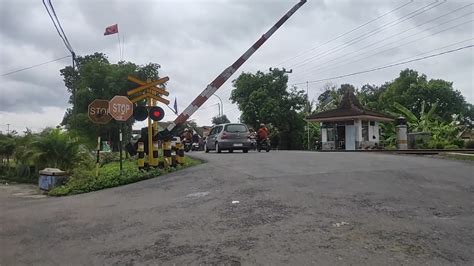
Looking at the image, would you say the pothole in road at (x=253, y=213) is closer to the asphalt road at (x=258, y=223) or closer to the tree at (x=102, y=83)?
the asphalt road at (x=258, y=223)

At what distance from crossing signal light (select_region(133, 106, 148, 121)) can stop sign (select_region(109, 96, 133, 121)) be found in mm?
163

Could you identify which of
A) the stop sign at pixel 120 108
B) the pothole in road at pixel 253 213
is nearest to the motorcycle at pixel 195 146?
the stop sign at pixel 120 108

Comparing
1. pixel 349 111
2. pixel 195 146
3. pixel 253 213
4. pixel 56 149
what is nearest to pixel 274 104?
pixel 349 111

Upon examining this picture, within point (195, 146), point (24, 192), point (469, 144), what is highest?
point (195, 146)

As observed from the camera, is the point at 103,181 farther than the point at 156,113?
No

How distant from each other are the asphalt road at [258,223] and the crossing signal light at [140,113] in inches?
110

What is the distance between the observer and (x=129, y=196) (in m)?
9.49

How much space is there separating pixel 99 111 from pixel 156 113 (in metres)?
1.74

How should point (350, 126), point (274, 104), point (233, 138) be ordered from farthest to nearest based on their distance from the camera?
point (274, 104)
point (350, 126)
point (233, 138)

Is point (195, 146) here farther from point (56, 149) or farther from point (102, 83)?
point (56, 149)

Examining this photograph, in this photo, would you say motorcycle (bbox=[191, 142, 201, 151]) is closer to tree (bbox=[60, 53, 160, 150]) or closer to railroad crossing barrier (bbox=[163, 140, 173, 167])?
tree (bbox=[60, 53, 160, 150])

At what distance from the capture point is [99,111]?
13.3m

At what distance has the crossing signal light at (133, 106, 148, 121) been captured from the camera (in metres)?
12.7

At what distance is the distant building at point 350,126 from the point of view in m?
36.0
